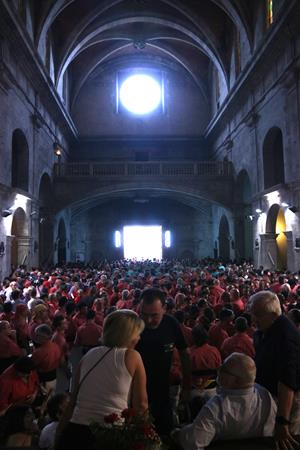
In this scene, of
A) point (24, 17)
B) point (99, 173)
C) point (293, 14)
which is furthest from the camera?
point (99, 173)

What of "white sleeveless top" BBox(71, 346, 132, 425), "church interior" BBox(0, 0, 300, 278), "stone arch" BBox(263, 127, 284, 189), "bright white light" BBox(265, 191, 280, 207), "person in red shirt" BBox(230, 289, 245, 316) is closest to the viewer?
"white sleeveless top" BBox(71, 346, 132, 425)

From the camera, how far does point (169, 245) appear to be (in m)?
36.3

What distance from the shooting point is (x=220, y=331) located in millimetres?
6340

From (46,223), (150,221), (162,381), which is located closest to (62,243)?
(46,223)

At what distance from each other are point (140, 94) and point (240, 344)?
3214 cm

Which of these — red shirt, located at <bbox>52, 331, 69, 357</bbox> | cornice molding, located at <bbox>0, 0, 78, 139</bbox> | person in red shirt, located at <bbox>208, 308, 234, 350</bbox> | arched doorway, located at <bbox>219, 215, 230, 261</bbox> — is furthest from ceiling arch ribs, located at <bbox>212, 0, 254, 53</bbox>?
red shirt, located at <bbox>52, 331, 69, 357</bbox>

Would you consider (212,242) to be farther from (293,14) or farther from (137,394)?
(137,394)

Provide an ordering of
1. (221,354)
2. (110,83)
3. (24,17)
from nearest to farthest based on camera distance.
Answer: (221,354) → (24,17) → (110,83)

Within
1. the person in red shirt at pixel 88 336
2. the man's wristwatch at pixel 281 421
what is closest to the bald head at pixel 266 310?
the man's wristwatch at pixel 281 421

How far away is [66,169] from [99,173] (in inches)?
90.5

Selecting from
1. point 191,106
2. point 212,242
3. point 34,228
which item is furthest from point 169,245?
point 34,228

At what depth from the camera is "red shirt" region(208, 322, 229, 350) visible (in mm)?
6285

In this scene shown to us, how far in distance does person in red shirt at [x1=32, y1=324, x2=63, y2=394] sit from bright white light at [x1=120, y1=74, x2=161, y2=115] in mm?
30810

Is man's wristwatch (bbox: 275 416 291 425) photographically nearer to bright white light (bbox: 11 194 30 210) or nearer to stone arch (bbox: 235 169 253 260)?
bright white light (bbox: 11 194 30 210)
